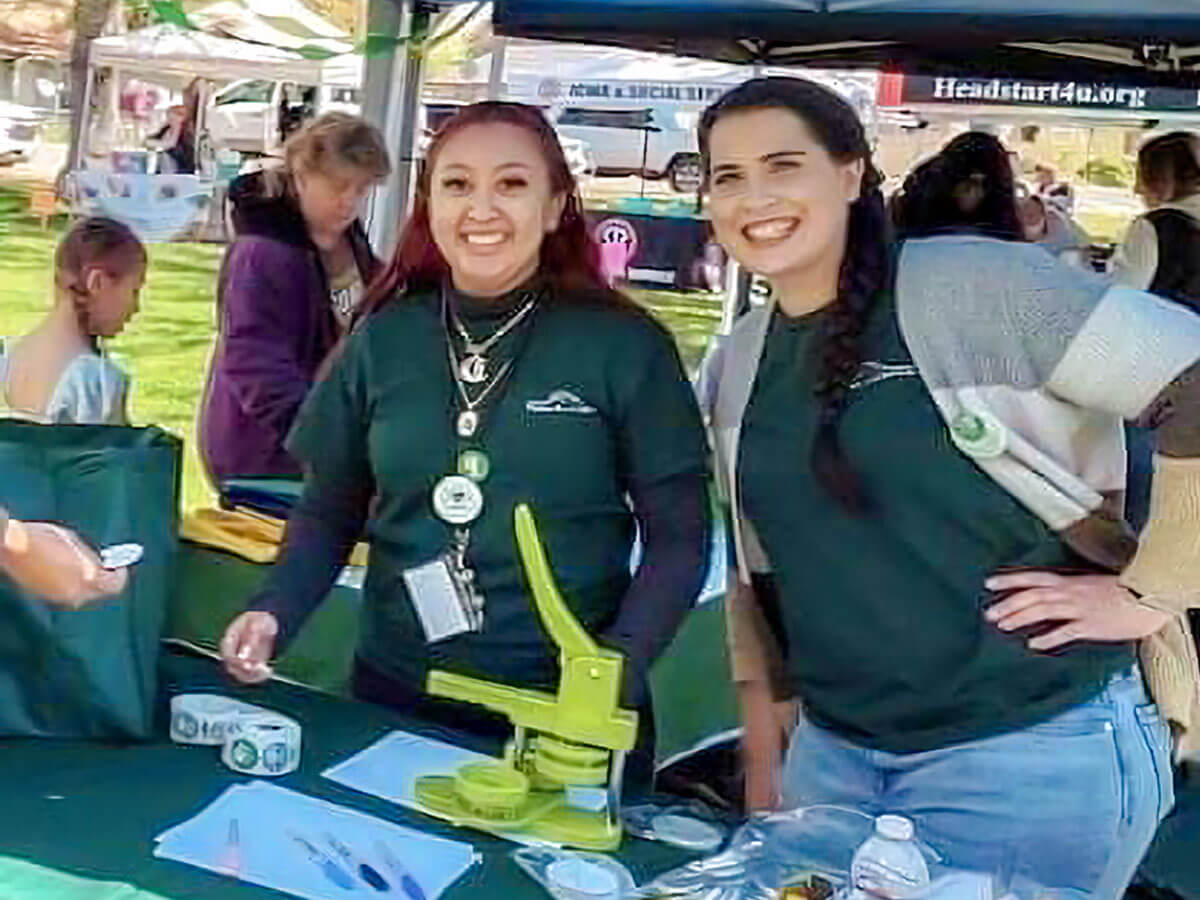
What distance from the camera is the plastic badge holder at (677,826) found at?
1.27 meters

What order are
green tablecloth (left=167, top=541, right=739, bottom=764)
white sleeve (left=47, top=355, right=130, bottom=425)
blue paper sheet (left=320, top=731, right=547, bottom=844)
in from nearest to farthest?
blue paper sheet (left=320, top=731, right=547, bottom=844) < green tablecloth (left=167, top=541, right=739, bottom=764) < white sleeve (left=47, top=355, right=130, bottom=425)

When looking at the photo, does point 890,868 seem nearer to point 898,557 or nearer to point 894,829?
point 894,829

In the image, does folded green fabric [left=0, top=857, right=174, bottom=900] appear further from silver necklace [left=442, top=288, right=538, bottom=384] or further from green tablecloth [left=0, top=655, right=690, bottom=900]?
silver necklace [left=442, top=288, right=538, bottom=384]

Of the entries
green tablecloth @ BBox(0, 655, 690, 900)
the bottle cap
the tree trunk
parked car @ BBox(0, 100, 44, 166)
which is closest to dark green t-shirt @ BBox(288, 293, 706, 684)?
green tablecloth @ BBox(0, 655, 690, 900)

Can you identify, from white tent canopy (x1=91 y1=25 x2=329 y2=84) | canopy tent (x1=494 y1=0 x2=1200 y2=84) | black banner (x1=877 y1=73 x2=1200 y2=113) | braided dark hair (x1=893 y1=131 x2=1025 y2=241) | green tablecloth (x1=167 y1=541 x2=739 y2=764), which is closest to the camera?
green tablecloth (x1=167 y1=541 x2=739 y2=764)

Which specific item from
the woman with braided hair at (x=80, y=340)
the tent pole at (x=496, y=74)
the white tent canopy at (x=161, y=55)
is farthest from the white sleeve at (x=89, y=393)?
the white tent canopy at (x=161, y=55)

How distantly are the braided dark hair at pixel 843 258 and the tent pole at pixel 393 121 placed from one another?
6.36ft

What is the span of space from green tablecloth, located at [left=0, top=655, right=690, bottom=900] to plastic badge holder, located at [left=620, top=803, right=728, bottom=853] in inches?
0.9

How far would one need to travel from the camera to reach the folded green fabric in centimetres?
111

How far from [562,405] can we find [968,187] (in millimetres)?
2014

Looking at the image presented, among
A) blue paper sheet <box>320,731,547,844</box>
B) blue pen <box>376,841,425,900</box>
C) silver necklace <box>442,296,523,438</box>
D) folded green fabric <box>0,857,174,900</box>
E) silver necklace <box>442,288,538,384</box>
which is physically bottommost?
folded green fabric <box>0,857,174,900</box>

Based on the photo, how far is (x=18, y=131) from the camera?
11.5 m

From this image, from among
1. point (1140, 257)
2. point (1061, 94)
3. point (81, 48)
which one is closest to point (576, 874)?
point (1140, 257)

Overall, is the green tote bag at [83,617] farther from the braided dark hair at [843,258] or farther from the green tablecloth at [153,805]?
the braided dark hair at [843,258]
